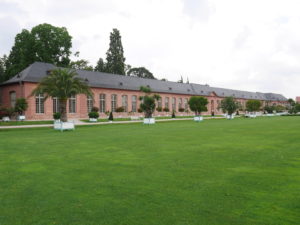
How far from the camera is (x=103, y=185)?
5395 mm

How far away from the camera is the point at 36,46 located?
148 feet

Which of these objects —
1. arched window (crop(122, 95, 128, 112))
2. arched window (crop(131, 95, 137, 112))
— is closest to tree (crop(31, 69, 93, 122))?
arched window (crop(122, 95, 128, 112))

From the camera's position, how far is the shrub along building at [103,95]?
36906 millimetres

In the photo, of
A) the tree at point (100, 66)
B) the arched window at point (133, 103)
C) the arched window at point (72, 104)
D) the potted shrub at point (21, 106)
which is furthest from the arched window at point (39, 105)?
the tree at point (100, 66)

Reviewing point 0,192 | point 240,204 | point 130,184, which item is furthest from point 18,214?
point 240,204

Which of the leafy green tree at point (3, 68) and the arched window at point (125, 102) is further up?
the leafy green tree at point (3, 68)

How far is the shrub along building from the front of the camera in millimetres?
36906

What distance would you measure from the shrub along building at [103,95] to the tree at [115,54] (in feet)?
20.4

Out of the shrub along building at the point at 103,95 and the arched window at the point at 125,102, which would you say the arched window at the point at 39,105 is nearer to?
the shrub along building at the point at 103,95

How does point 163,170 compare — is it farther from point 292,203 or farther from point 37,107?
point 37,107

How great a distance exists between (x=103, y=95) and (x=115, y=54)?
1521 centimetres

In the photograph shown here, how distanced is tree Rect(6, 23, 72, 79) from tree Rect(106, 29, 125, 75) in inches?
486

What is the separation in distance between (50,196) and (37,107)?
3571 centimetres

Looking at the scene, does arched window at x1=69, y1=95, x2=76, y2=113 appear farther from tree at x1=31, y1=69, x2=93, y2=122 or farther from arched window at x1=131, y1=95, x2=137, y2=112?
tree at x1=31, y1=69, x2=93, y2=122
